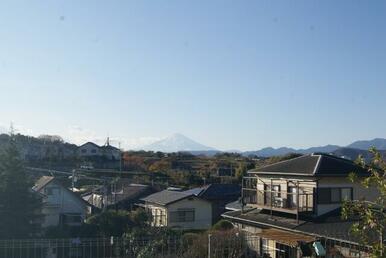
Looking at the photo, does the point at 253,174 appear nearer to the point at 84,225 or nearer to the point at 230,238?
the point at 84,225

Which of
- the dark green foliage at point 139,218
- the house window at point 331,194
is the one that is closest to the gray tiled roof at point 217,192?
the dark green foliage at point 139,218

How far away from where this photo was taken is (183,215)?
28.9 meters

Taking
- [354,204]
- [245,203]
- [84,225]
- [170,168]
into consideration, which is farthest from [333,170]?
[170,168]

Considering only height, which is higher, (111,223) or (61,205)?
(61,205)

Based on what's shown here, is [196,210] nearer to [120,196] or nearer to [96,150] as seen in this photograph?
[120,196]

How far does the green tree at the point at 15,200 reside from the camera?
19375 millimetres

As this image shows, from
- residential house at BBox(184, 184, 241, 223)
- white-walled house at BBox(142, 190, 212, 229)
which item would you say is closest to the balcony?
white-walled house at BBox(142, 190, 212, 229)

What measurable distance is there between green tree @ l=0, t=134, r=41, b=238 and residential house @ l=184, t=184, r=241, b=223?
461 inches

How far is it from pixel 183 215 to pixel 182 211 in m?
0.26

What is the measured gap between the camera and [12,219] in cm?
1953

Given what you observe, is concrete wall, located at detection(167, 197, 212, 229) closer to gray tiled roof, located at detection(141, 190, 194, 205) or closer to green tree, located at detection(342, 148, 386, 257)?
gray tiled roof, located at detection(141, 190, 194, 205)

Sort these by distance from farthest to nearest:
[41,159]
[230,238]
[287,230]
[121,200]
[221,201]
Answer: [41,159] < [121,200] < [221,201] < [287,230] < [230,238]

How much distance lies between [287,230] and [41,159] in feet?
137

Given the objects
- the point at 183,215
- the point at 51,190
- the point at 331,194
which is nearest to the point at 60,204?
the point at 51,190
